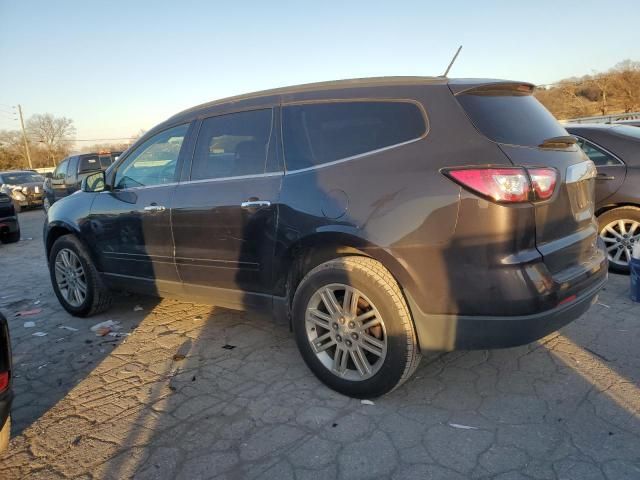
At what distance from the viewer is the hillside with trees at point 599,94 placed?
77.4 ft

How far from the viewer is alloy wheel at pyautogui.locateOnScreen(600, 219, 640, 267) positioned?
202 inches

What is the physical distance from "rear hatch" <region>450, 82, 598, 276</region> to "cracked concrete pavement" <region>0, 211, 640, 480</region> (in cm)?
80

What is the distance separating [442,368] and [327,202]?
1.41 metres

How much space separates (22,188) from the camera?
60.1ft

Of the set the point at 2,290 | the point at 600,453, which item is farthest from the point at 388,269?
the point at 2,290

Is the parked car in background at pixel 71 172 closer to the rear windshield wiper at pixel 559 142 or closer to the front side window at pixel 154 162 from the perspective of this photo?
the front side window at pixel 154 162

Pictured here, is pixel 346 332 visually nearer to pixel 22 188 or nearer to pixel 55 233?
pixel 55 233

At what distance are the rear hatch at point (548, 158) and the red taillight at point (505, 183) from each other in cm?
6

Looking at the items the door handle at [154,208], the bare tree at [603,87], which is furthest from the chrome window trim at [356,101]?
the bare tree at [603,87]

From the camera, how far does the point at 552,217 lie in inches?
104

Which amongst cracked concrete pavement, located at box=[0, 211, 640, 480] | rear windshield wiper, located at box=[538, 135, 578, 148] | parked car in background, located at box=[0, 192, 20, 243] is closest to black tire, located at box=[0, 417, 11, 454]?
cracked concrete pavement, located at box=[0, 211, 640, 480]

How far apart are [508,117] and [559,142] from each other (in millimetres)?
344

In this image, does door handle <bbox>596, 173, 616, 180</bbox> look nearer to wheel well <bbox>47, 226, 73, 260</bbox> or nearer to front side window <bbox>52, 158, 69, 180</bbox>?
wheel well <bbox>47, 226, 73, 260</bbox>

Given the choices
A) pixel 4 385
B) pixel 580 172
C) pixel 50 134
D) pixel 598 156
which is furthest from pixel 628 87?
pixel 50 134
